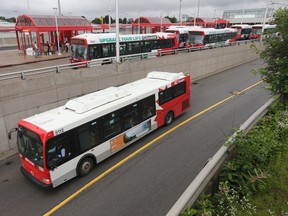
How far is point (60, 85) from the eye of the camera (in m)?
13.5

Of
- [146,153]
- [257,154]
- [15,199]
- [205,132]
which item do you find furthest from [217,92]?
[15,199]

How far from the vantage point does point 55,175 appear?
8.27 meters

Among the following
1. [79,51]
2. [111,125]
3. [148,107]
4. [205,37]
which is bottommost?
[111,125]

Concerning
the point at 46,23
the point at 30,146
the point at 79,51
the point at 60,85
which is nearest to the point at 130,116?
the point at 30,146

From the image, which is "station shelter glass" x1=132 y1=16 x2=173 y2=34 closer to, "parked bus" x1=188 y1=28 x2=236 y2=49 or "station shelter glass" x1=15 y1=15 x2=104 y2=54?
"parked bus" x1=188 y1=28 x2=236 y2=49

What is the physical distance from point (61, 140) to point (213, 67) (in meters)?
24.7

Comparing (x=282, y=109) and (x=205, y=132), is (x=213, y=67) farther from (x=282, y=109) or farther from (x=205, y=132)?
(x=282, y=109)

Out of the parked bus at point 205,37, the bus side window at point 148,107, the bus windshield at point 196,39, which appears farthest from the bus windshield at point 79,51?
the bus windshield at point 196,39

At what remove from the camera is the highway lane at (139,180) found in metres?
7.76

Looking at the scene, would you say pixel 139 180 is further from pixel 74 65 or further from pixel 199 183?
pixel 74 65

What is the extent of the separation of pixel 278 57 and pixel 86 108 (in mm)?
7863

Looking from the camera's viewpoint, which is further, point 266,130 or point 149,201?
point 149,201

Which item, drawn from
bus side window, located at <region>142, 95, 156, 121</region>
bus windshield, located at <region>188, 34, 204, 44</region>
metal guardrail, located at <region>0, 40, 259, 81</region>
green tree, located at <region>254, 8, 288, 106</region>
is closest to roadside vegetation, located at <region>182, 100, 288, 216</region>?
green tree, located at <region>254, 8, 288, 106</region>

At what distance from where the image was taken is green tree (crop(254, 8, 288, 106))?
8623 mm
